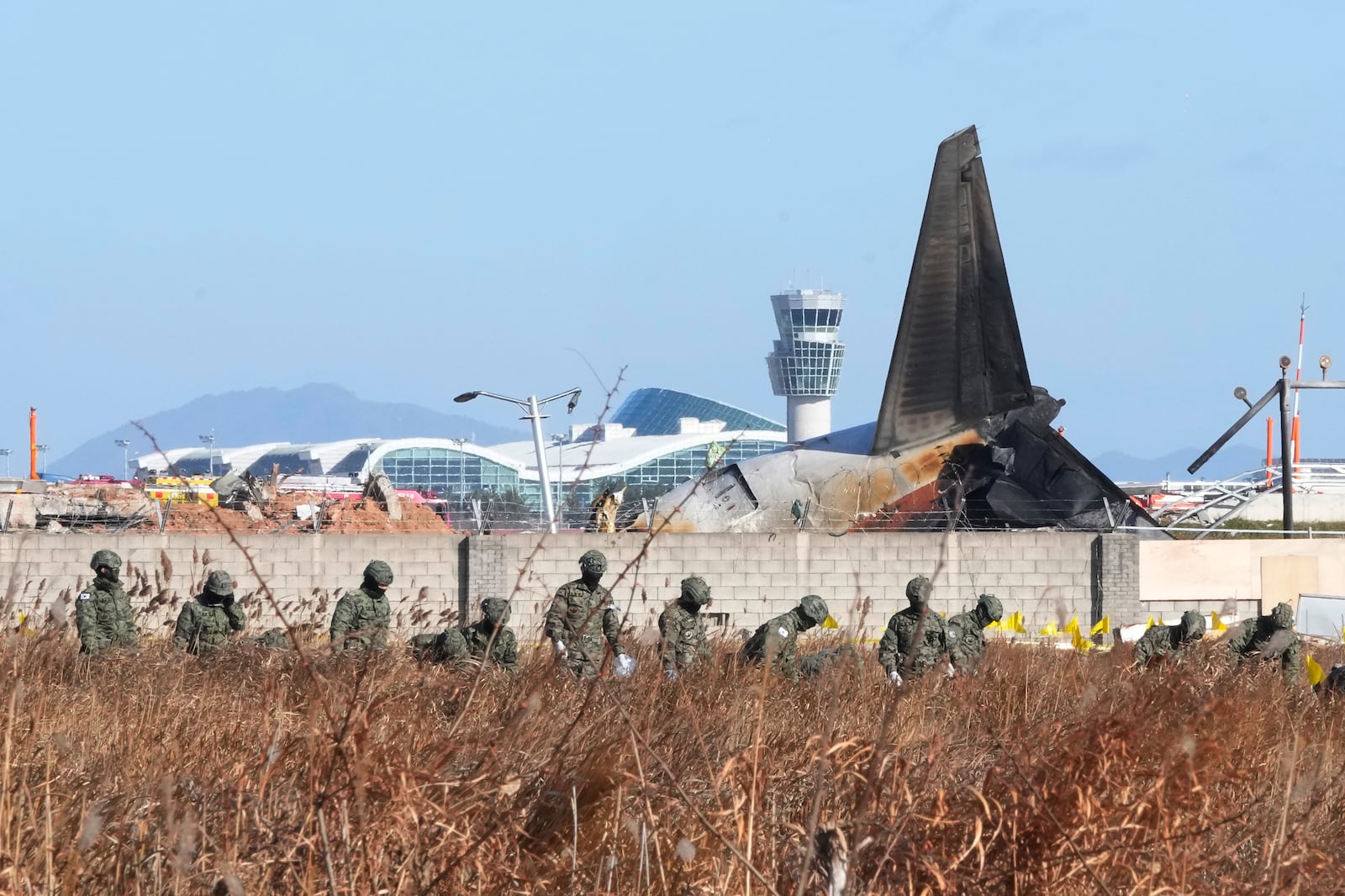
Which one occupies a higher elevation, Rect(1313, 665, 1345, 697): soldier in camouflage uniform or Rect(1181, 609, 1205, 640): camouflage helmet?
Rect(1181, 609, 1205, 640): camouflage helmet

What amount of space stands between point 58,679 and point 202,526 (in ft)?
57.9

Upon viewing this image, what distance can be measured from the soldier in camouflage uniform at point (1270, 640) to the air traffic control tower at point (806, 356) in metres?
167

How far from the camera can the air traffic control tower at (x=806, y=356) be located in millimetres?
181375

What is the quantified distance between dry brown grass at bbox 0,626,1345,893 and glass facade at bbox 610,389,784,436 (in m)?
176

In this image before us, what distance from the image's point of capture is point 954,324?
23.9 meters

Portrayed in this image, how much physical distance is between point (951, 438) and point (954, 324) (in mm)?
1932

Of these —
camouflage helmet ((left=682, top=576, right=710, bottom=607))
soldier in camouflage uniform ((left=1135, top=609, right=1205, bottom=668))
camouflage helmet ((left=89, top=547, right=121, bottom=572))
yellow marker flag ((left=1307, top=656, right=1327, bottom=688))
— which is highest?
camouflage helmet ((left=89, top=547, right=121, bottom=572))

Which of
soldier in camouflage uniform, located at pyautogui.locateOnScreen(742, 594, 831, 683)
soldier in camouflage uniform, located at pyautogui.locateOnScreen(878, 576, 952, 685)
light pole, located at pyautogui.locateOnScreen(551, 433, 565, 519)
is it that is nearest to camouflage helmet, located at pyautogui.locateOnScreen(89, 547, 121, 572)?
light pole, located at pyautogui.locateOnScreen(551, 433, 565, 519)

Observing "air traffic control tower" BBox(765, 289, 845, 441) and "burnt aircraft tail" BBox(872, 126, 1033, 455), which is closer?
"burnt aircraft tail" BBox(872, 126, 1033, 455)

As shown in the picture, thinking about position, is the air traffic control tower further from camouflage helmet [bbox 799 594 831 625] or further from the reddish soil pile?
camouflage helmet [bbox 799 594 831 625]

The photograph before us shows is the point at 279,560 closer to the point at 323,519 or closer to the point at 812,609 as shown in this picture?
the point at 323,519

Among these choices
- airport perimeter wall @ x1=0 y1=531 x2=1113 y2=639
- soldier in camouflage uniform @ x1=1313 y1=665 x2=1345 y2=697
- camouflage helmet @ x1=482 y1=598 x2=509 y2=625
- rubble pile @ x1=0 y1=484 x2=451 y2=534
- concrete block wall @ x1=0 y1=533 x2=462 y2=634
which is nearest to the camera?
camouflage helmet @ x1=482 y1=598 x2=509 y2=625

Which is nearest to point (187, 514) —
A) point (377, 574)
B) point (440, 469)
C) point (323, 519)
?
point (323, 519)

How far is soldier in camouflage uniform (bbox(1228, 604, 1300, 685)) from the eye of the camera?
11602 mm
